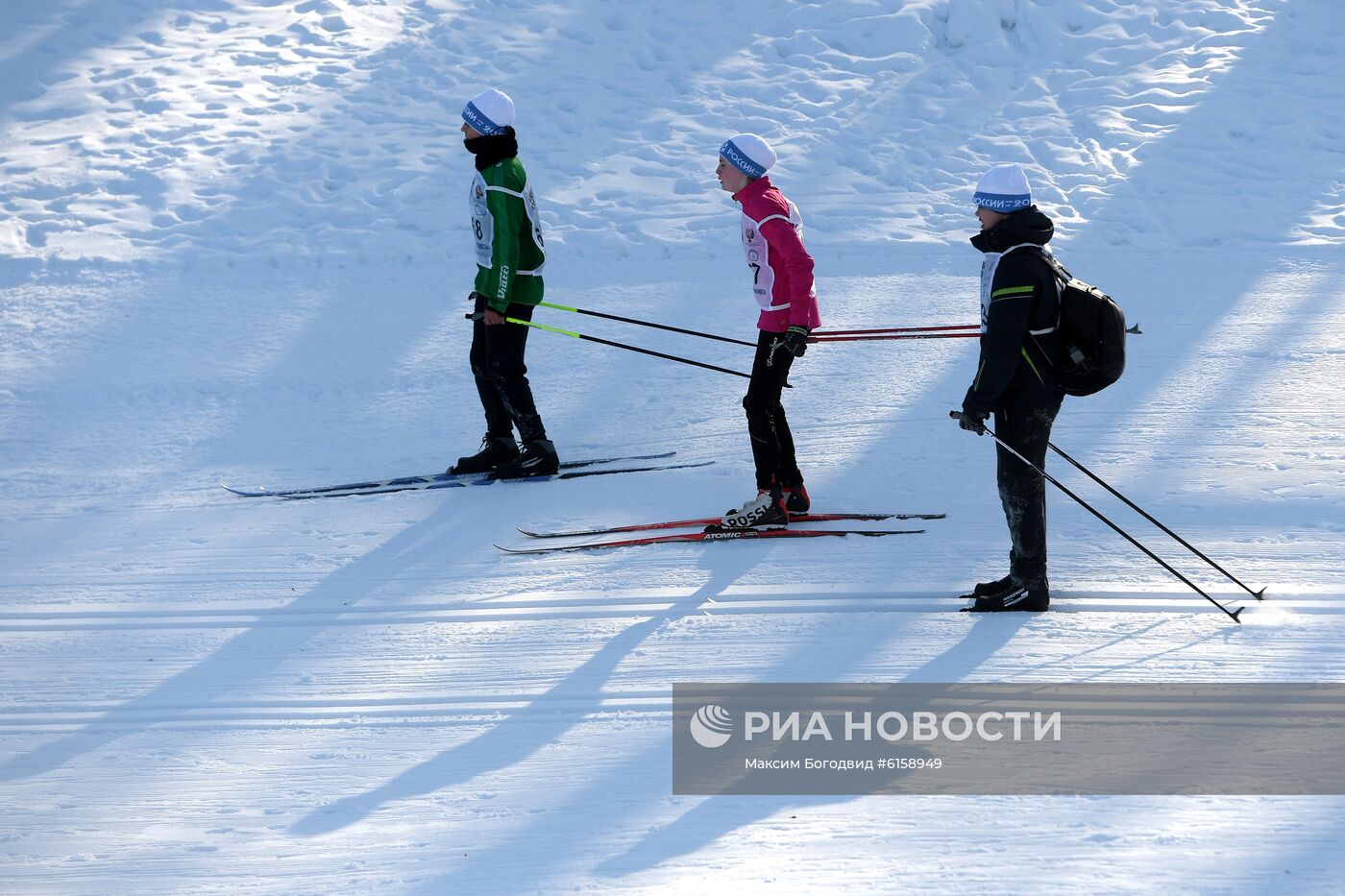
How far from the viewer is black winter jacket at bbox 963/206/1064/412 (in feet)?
14.6

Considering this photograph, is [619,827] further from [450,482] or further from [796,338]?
[450,482]

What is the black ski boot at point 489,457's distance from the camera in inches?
257

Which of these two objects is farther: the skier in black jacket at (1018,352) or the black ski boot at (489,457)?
the black ski boot at (489,457)

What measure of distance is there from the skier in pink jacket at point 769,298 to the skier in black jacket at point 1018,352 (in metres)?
0.89

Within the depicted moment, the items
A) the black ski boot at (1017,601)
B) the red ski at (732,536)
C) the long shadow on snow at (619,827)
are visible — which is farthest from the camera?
the red ski at (732,536)

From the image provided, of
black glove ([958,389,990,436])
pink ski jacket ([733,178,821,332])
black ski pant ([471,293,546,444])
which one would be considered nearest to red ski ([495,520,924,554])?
pink ski jacket ([733,178,821,332])

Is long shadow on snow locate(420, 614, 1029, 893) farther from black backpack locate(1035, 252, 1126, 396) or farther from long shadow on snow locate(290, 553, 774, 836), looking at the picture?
black backpack locate(1035, 252, 1126, 396)

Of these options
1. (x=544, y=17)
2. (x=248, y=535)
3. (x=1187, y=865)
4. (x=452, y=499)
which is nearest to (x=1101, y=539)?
(x=1187, y=865)

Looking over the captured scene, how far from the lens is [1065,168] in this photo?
10.4 meters

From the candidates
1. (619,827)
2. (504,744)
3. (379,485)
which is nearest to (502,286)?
(379,485)

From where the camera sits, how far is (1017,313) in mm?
4465

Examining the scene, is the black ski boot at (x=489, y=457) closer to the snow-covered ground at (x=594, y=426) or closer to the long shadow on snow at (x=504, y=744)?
the snow-covered ground at (x=594, y=426)

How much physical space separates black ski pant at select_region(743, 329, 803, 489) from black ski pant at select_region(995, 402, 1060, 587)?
1063 millimetres

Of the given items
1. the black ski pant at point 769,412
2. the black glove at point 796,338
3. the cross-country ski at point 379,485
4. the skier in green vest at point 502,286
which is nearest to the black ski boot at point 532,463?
the skier in green vest at point 502,286
